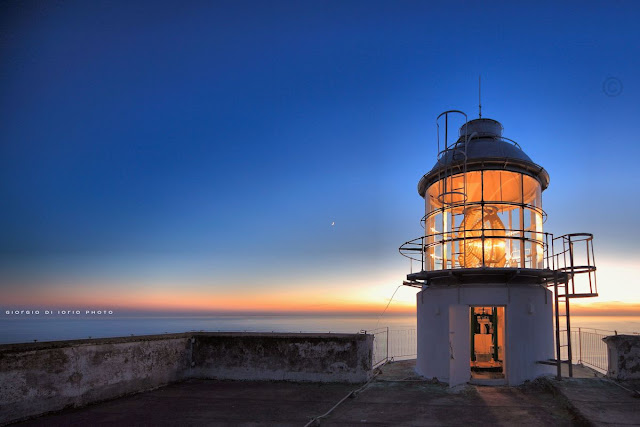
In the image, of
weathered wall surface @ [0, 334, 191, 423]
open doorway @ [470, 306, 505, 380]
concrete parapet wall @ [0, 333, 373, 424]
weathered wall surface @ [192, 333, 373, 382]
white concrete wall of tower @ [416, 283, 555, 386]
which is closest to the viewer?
weathered wall surface @ [0, 334, 191, 423]

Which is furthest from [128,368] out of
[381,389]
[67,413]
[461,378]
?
[461,378]

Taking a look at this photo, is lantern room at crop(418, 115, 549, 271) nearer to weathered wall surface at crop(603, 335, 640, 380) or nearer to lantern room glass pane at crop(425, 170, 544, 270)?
lantern room glass pane at crop(425, 170, 544, 270)

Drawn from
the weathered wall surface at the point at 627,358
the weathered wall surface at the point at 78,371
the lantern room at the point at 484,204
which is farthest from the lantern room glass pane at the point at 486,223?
the weathered wall surface at the point at 78,371

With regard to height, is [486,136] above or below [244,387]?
above

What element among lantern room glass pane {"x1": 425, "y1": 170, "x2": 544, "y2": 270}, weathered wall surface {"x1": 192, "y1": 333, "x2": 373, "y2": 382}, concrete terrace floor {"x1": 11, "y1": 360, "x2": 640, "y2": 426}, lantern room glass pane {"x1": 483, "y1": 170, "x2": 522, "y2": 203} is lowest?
concrete terrace floor {"x1": 11, "y1": 360, "x2": 640, "y2": 426}

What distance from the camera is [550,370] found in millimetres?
12867

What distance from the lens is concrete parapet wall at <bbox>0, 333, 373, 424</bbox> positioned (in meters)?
8.67

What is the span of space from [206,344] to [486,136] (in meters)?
10.9

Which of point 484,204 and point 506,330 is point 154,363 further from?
point 484,204

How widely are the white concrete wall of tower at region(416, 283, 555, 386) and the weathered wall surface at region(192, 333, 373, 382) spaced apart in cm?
210

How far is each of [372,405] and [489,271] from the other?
458 centimetres

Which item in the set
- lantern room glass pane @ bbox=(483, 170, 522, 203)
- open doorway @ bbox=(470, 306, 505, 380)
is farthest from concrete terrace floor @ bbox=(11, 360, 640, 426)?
lantern room glass pane @ bbox=(483, 170, 522, 203)

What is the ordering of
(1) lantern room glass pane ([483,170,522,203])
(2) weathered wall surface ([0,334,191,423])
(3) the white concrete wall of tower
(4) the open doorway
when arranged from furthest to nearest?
(4) the open doorway → (1) lantern room glass pane ([483,170,522,203]) → (3) the white concrete wall of tower → (2) weathered wall surface ([0,334,191,423])

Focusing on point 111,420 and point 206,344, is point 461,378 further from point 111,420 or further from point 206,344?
point 111,420
